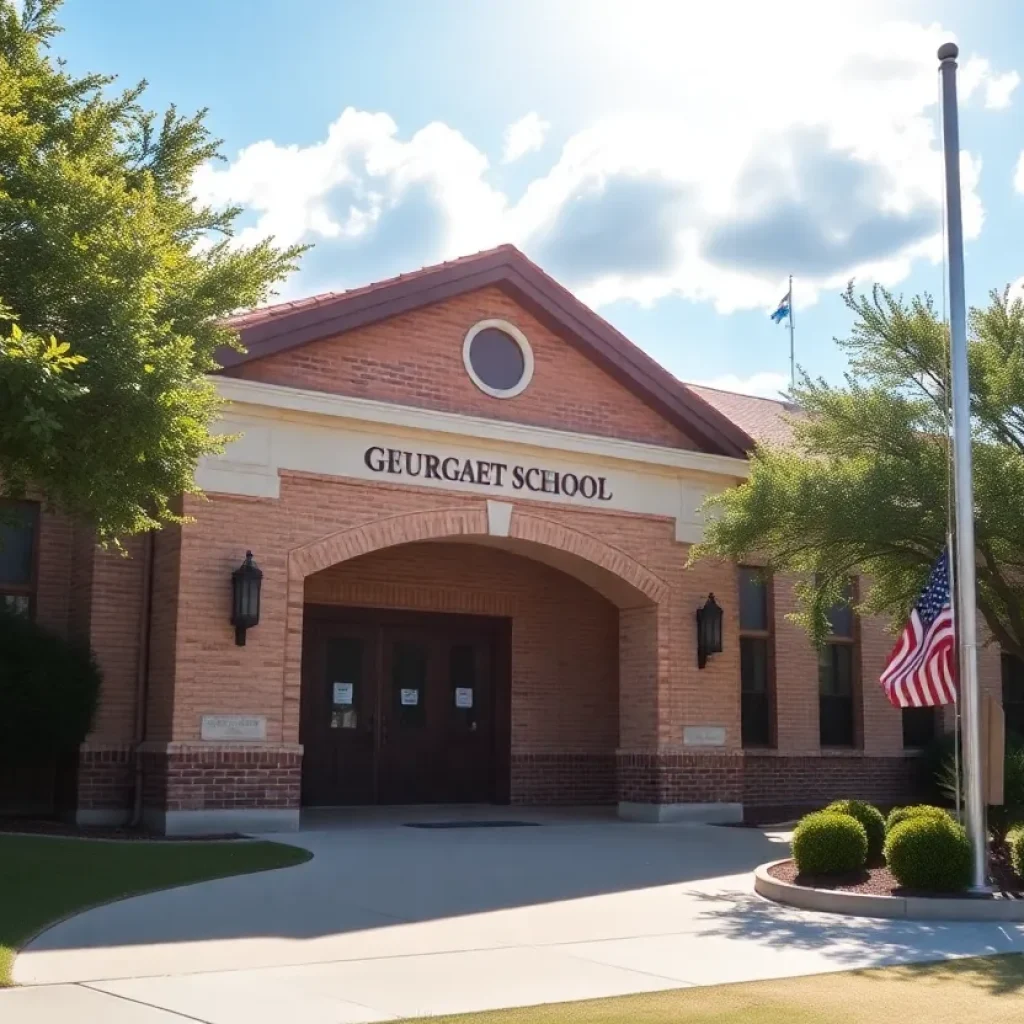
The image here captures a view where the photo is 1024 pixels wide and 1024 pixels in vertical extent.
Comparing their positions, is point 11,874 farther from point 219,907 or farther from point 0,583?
point 0,583

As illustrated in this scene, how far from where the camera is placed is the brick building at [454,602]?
48.0 feet

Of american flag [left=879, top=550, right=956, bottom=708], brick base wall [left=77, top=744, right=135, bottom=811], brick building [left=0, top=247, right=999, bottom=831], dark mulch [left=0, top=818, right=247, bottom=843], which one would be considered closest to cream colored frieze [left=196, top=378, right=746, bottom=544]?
brick building [left=0, top=247, right=999, bottom=831]

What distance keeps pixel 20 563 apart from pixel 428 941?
8.69 metres

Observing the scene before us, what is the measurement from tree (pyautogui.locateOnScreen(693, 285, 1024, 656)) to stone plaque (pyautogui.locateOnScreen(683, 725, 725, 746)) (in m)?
3.27

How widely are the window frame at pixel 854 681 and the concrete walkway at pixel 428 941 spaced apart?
7670mm

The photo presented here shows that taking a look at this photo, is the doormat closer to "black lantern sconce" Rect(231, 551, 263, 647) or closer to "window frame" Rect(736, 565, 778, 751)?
"black lantern sconce" Rect(231, 551, 263, 647)

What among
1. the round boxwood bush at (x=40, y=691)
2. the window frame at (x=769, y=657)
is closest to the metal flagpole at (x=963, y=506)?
the window frame at (x=769, y=657)

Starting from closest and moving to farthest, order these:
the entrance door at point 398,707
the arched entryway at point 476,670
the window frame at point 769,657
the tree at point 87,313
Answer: the tree at point 87,313 → the arched entryway at point 476,670 → the entrance door at point 398,707 → the window frame at point 769,657

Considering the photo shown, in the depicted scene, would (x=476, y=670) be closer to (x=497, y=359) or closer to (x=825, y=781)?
(x=497, y=359)

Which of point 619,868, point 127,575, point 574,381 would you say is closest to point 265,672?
point 127,575

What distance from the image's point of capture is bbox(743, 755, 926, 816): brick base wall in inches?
759

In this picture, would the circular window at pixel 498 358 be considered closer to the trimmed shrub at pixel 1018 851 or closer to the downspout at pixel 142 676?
the downspout at pixel 142 676

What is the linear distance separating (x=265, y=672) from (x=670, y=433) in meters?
6.49

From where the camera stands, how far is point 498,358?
55.7 feet
